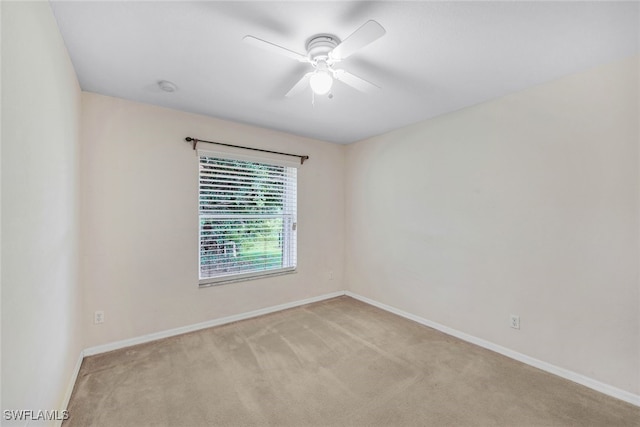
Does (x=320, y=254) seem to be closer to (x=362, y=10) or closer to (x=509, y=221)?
(x=509, y=221)

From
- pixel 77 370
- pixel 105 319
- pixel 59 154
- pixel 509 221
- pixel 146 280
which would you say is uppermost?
pixel 59 154

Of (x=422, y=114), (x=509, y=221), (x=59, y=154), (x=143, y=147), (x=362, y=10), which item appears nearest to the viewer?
(x=362, y=10)

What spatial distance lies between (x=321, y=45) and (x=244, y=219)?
2.18 metres

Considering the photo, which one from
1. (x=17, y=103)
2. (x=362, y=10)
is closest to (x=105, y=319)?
(x=17, y=103)

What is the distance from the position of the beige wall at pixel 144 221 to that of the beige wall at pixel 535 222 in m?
2.04

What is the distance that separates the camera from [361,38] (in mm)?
1396

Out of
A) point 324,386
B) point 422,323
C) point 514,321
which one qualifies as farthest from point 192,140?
point 514,321

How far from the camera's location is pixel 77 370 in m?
2.16

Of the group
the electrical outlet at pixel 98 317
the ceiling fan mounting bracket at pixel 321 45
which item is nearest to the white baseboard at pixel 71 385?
the electrical outlet at pixel 98 317

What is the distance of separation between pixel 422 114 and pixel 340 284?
106 inches

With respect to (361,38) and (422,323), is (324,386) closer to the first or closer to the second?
(422,323)

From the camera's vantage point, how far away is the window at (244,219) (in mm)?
3090

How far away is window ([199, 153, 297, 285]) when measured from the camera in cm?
309

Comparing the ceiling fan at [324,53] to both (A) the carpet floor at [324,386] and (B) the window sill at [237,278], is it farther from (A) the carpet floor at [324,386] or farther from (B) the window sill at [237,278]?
(B) the window sill at [237,278]
